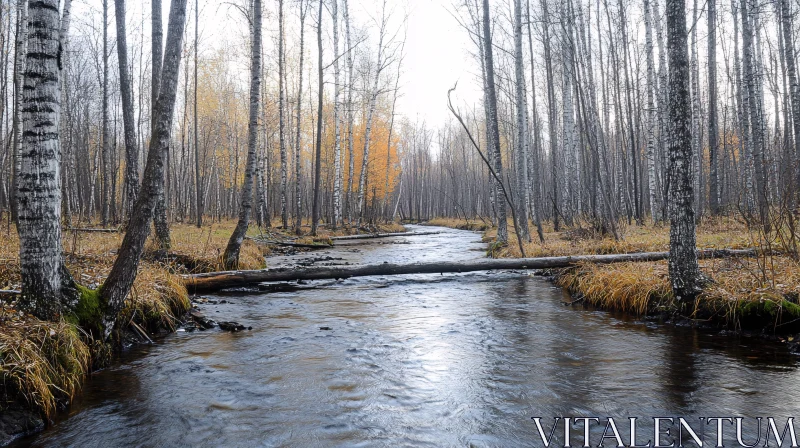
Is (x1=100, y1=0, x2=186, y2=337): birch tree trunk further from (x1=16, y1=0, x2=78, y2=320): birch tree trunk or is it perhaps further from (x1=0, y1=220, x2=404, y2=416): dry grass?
(x1=16, y1=0, x2=78, y2=320): birch tree trunk

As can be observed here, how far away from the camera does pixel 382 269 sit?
363 inches

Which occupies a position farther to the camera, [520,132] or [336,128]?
[336,128]

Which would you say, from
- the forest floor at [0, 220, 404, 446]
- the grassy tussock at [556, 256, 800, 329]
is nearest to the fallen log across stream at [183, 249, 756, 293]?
the grassy tussock at [556, 256, 800, 329]

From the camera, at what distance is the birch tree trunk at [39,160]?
12.6 ft

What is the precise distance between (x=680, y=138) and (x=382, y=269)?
5768mm

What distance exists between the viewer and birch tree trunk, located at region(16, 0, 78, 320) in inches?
151

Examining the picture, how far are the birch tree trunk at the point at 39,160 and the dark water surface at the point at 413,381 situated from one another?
1.17 metres

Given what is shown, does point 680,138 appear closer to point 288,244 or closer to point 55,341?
point 55,341

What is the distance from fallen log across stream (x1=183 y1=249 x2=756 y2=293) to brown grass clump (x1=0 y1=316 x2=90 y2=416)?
4.09 meters

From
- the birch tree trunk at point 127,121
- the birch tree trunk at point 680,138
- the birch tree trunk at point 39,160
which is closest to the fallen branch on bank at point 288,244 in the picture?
the birch tree trunk at point 127,121

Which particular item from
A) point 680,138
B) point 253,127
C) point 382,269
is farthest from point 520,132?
point 680,138

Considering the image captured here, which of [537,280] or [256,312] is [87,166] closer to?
[256,312]

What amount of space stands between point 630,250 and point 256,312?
823 centimetres

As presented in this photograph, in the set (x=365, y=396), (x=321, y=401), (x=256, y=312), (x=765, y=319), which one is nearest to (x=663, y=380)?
(x=765, y=319)
